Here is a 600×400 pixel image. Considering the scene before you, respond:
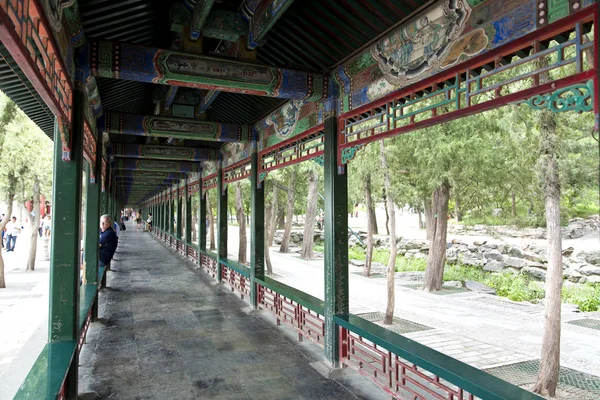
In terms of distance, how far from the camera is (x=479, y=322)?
32.5 feet

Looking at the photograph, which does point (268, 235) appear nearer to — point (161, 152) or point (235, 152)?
point (161, 152)

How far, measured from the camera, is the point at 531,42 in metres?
2.87

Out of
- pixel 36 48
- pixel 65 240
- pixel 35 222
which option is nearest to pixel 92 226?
pixel 65 240

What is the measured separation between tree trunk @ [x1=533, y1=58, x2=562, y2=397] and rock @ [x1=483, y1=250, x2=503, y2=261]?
14448 millimetres

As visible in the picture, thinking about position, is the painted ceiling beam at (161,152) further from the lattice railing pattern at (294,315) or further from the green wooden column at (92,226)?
the lattice railing pattern at (294,315)

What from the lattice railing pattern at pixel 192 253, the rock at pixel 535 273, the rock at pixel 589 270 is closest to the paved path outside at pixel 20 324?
the lattice railing pattern at pixel 192 253

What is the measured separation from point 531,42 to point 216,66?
320cm

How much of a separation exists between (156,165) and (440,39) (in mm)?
11951

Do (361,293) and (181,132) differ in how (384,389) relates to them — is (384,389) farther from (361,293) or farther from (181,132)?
(361,293)

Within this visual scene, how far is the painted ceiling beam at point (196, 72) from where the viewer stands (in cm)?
429

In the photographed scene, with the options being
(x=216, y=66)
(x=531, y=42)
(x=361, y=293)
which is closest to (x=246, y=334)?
(x=216, y=66)

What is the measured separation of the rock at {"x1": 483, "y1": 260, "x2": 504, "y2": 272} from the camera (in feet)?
57.9

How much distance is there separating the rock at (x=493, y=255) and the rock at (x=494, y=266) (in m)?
1.22

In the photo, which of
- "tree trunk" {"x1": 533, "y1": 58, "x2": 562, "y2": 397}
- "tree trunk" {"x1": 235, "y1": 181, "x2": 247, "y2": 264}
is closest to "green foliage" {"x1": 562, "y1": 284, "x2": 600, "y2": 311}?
"tree trunk" {"x1": 533, "y1": 58, "x2": 562, "y2": 397}
